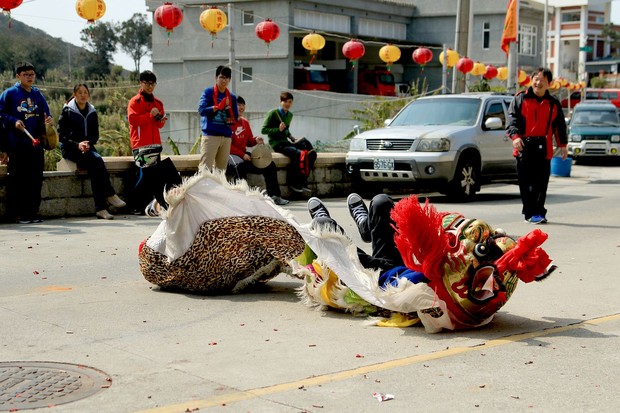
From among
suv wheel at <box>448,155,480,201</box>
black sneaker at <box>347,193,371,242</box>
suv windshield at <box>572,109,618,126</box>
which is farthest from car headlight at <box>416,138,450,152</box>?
suv windshield at <box>572,109,618,126</box>

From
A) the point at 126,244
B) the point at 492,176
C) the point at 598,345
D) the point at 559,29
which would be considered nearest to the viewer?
the point at 598,345

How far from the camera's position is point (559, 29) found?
304 ft

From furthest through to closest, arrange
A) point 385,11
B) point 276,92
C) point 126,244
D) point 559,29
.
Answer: point 559,29, point 385,11, point 276,92, point 126,244

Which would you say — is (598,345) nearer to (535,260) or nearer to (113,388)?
(535,260)

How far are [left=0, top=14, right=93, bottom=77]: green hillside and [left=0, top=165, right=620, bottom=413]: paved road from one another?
42.1 m

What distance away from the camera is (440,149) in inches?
666

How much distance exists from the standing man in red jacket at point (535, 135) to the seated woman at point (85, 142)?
5.53 m

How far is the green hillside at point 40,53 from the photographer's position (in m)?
54.3

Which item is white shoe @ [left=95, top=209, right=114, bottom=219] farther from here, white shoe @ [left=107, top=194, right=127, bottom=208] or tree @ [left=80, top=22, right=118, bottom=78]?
tree @ [left=80, top=22, right=118, bottom=78]

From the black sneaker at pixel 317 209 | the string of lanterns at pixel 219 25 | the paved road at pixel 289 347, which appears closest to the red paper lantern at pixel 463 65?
the string of lanterns at pixel 219 25

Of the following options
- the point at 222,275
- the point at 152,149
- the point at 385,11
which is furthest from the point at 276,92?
the point at 222,275

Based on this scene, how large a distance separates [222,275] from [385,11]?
5599 cm

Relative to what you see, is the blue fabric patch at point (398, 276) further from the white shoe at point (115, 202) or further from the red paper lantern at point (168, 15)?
the red paper lantern at point (168, 15)

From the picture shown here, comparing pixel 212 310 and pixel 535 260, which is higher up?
pixel 535 260
